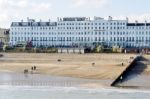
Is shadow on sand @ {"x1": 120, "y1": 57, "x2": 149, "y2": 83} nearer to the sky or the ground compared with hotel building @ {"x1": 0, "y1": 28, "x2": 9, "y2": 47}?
nearer to the ground

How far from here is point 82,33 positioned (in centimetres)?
13700

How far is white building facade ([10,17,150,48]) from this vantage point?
132500 mm

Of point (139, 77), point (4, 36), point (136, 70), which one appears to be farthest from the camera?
point (4, 36)

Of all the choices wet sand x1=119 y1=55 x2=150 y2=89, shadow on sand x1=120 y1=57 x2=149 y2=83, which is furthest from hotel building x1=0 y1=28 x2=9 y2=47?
wet sand x1=119 y1=55 x2=150 y2=89

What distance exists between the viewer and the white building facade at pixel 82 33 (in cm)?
13250

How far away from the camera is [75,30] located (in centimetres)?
13762

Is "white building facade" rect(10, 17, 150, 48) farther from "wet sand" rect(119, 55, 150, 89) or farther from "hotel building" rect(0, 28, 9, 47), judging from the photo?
"wet sand" rect(119, 55, 150, 89)

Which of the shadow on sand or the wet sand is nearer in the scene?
the wet sand

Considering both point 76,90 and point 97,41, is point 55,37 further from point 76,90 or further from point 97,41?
point 76,90

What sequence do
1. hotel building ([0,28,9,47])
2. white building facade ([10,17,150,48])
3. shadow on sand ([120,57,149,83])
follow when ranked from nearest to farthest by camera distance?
shadow on sand ([120,57,149,83]), white building facade ([10,17,150,48]), hotel building ([0,28,9,47])

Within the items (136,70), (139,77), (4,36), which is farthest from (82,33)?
(139,77)

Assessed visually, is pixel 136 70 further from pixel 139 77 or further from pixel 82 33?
pixel 82 33

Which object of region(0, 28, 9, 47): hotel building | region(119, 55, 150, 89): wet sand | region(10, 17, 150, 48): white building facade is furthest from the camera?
region(0, 28, 9, 47): hotel building

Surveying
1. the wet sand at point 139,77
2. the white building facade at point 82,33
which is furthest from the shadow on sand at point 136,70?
the white building facade at point 82,33
